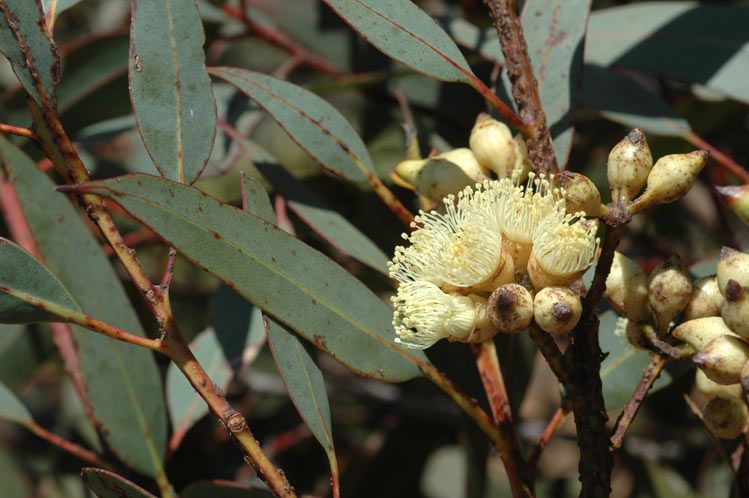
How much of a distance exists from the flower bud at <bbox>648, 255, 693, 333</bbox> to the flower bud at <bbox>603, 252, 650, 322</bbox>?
1 centimetres

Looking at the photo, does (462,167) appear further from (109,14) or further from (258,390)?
(109,14)

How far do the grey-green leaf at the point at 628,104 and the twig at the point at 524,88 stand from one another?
50 centimetres

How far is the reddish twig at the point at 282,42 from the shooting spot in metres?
Answer: 1.84

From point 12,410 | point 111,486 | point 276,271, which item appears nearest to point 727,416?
point 276,271

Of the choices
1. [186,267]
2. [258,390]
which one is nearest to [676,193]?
[258,390]

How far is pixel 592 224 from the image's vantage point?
0.87m

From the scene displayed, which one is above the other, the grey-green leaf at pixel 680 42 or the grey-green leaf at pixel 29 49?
the grey-green leaf at pixel 29 49

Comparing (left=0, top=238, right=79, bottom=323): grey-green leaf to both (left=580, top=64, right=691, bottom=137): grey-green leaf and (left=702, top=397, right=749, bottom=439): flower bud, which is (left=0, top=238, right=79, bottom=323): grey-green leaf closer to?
(left=702, top=397, right=749, bottom=439): flower bud

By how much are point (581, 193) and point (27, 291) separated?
21.1 inches

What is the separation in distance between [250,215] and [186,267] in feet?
5.50

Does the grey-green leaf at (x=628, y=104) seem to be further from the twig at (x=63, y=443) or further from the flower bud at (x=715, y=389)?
the twig at (x=63, y=443)

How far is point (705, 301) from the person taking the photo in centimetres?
89

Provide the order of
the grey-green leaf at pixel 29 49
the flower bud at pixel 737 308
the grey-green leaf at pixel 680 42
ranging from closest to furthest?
the flower bud at pixel 737 308
the grey-green leaf at pixel 29 49
the grey-green leaf at pixel 680 42

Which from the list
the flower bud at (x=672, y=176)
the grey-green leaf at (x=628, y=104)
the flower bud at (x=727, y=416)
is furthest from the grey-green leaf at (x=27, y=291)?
the grey-green leaf at (x=628, y=104)
